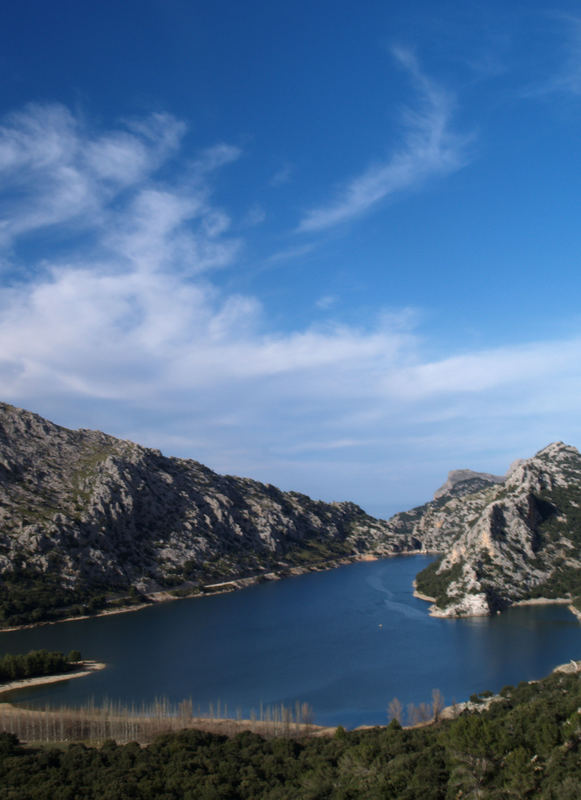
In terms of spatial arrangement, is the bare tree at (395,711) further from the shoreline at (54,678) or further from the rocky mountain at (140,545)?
the rocky mountain at (140,545)

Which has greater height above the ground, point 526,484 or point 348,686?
point 526,484

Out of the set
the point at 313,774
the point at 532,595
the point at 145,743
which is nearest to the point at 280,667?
the point at 145,743

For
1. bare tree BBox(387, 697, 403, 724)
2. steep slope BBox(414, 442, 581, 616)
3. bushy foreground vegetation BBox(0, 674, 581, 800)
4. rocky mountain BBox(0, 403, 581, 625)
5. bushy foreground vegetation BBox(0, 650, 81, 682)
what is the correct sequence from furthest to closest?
1. rocky mountain BBox(0, 403, 581, 625)
2. steep slope BBox(414, 442, 581, 616)
3. bushy foreground vegetation BBox(0, 650, 81, 682)
4. bare tree BBox(387, 697, 403, 724)
5. bushy foreground vegetation BBox(0, 674, 581, 800)

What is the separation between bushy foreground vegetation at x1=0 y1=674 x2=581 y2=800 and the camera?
119ft

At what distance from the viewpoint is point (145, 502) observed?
199000 mm

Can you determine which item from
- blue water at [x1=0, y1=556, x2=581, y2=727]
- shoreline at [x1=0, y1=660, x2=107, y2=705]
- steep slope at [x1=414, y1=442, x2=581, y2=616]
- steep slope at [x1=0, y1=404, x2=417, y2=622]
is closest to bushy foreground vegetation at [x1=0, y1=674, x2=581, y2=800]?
blue water at [x1=0, y1=556, x2=581, y2=727]

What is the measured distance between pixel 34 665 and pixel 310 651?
45.2 meters

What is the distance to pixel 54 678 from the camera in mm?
88188

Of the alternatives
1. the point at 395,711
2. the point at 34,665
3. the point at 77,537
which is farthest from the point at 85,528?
the point at 395,711

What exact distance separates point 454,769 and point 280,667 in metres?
58.9

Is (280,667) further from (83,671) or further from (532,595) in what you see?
(532,595)

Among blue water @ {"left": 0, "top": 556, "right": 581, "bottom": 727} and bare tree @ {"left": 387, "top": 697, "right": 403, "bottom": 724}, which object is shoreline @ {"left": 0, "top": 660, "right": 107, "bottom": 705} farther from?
bare tree @ {"left": 387, "top": 697, "right": 403, "bottom": 724}

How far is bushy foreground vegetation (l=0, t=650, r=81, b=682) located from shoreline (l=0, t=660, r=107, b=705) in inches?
38.0

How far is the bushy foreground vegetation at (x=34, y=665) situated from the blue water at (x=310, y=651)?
5.28 m
